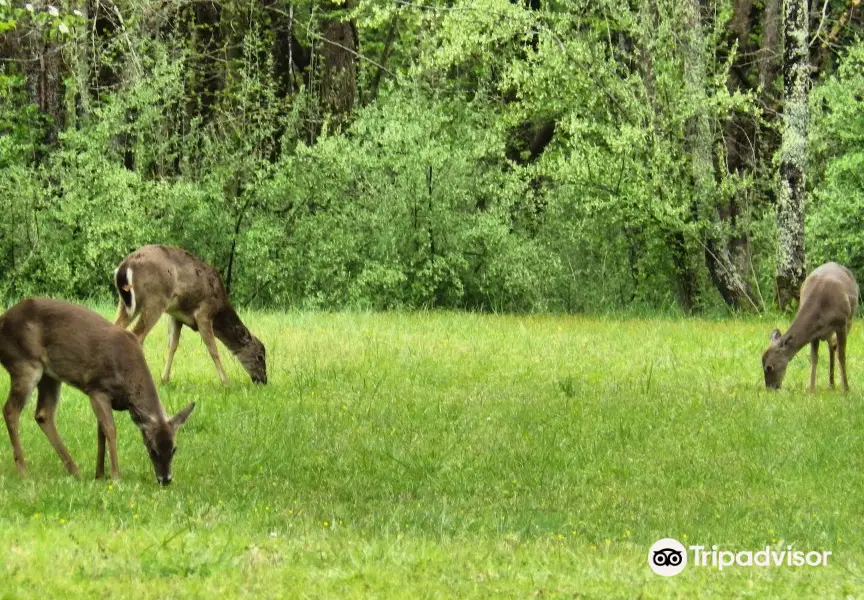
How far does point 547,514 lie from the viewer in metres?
10.8

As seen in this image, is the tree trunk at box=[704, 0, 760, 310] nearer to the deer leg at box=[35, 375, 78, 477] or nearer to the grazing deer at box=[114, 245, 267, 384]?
the grazing deer at box=[114, 245, 267, 384]

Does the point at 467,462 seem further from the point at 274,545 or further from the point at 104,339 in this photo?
the point at 274,545

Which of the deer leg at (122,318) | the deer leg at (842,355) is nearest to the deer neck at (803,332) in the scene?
the deer leg at (842,355)

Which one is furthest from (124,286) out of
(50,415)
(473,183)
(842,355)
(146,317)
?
(473,183)

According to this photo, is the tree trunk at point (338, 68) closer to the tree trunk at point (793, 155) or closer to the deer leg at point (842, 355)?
the tree trunk at point (793, 155)

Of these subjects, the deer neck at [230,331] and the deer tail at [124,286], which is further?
the deer neck at [230,331]

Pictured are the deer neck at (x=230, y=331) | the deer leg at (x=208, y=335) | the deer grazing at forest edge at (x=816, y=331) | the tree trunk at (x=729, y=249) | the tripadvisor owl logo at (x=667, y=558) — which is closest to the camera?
the tripadvisor owl logo at (x=667, y=558)

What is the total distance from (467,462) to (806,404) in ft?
14.2

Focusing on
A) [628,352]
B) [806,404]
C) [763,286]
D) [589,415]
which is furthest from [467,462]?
[763,286]

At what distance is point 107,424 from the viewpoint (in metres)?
11.0

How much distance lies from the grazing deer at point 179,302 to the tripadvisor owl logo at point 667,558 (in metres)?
7.56

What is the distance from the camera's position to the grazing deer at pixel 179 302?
620 inches

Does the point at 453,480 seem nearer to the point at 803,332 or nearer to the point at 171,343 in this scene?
the point at 171,343

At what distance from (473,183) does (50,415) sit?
54.1 ft
